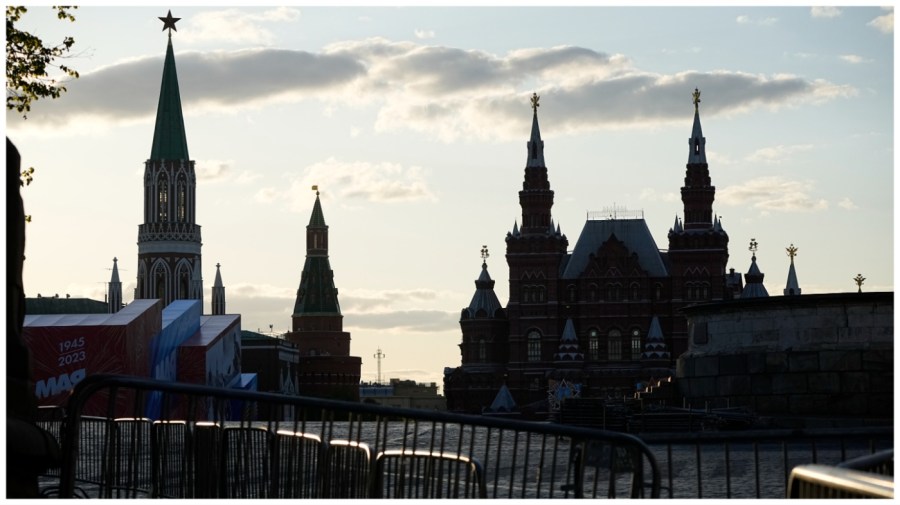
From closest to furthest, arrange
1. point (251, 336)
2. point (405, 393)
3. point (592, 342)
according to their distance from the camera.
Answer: point (592, 342)
point (251, 336)
point (405, 393)

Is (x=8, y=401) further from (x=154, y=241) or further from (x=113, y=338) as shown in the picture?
(x=154, y=241)

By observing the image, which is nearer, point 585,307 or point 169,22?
point 585,307

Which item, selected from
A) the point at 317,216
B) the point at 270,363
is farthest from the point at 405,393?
the point at 270,363

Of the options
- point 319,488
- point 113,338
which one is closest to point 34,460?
point 319,488

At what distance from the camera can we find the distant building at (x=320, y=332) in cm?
13562

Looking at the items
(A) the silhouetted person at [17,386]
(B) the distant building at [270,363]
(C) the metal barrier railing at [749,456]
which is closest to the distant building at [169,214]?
(B) the distant building at [270,363]

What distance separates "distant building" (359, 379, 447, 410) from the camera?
15112cm

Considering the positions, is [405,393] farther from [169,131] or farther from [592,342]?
[592,342]

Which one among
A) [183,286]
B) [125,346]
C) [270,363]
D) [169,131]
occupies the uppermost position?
[169,131]

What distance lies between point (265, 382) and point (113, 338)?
56392mm

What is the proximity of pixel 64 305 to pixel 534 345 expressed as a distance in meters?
38.4

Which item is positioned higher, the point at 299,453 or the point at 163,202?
the point at 163,202

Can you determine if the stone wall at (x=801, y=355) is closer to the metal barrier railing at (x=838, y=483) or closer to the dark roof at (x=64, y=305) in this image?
the metal barrier railing at (x=838, y=483)

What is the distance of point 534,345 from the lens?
312ft
